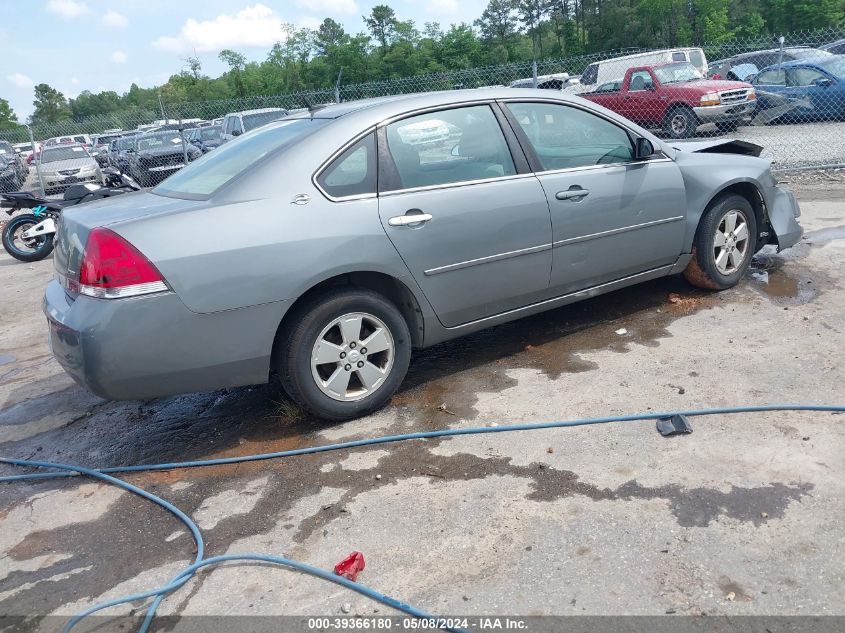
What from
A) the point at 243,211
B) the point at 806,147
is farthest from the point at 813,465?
the point at 806,147

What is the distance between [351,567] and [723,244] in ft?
12.8

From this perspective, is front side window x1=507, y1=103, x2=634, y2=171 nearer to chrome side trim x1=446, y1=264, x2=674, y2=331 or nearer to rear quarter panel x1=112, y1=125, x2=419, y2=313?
chrome side trim x1=446, y1=264, x2=674, y2=331

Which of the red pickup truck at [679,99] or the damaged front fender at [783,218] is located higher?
the red pickup truck at [679,99]

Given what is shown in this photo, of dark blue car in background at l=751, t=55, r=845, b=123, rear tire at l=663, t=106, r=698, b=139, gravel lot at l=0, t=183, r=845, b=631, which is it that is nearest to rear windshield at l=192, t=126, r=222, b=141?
rear tire at l=663, t=106, r=698, b=139

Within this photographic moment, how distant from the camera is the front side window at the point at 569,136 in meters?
4.55

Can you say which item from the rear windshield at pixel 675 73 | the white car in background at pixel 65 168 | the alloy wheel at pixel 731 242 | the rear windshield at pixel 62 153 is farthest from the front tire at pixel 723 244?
the rear windshield at pixel 62 153

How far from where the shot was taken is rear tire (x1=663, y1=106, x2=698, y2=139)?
15984 mm

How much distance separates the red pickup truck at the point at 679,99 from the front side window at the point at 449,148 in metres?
13.0

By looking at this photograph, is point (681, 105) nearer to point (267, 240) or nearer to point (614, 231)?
point (614, 231)

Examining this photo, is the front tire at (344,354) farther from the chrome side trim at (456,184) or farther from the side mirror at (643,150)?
the side mirror at (643,150)

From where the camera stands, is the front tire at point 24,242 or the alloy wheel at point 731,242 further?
the front tire at point 24,242

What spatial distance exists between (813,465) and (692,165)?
2.63 m

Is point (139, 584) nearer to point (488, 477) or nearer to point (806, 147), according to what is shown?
point (488, 477)

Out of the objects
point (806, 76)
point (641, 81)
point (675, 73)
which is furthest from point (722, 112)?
point (806, 76)
